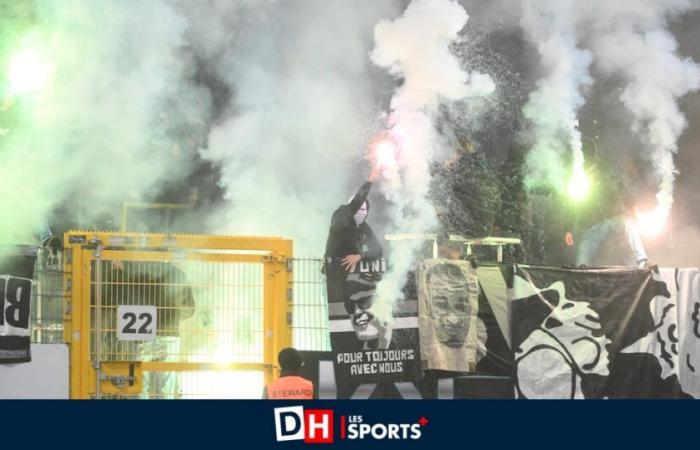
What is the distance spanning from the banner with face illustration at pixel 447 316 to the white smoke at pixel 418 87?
5.13 ft

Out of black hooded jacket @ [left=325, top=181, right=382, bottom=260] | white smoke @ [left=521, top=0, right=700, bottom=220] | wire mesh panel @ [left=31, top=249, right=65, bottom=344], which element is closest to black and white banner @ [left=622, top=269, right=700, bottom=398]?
black hooded jacket @ [left=325, top=181, right=382, bottom=260]

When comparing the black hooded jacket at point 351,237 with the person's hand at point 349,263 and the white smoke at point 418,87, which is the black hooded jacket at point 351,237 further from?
the white smoke at point 418,87

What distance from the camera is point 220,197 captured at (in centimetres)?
1187

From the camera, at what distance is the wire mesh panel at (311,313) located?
8.02m

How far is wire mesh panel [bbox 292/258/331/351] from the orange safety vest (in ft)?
4.82

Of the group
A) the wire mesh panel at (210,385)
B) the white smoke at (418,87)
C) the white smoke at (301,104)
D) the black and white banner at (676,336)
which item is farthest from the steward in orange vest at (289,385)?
the white smoke at (301,104)

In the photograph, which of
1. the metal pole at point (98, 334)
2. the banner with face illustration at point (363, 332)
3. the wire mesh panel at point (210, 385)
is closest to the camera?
the metal pole at point (98, 334)

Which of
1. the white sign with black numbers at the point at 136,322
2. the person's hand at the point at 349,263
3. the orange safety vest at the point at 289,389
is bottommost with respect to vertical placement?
the orange safety vest at the point at 289,389

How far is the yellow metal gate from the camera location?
762cm

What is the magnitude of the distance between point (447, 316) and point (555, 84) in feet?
16.3
